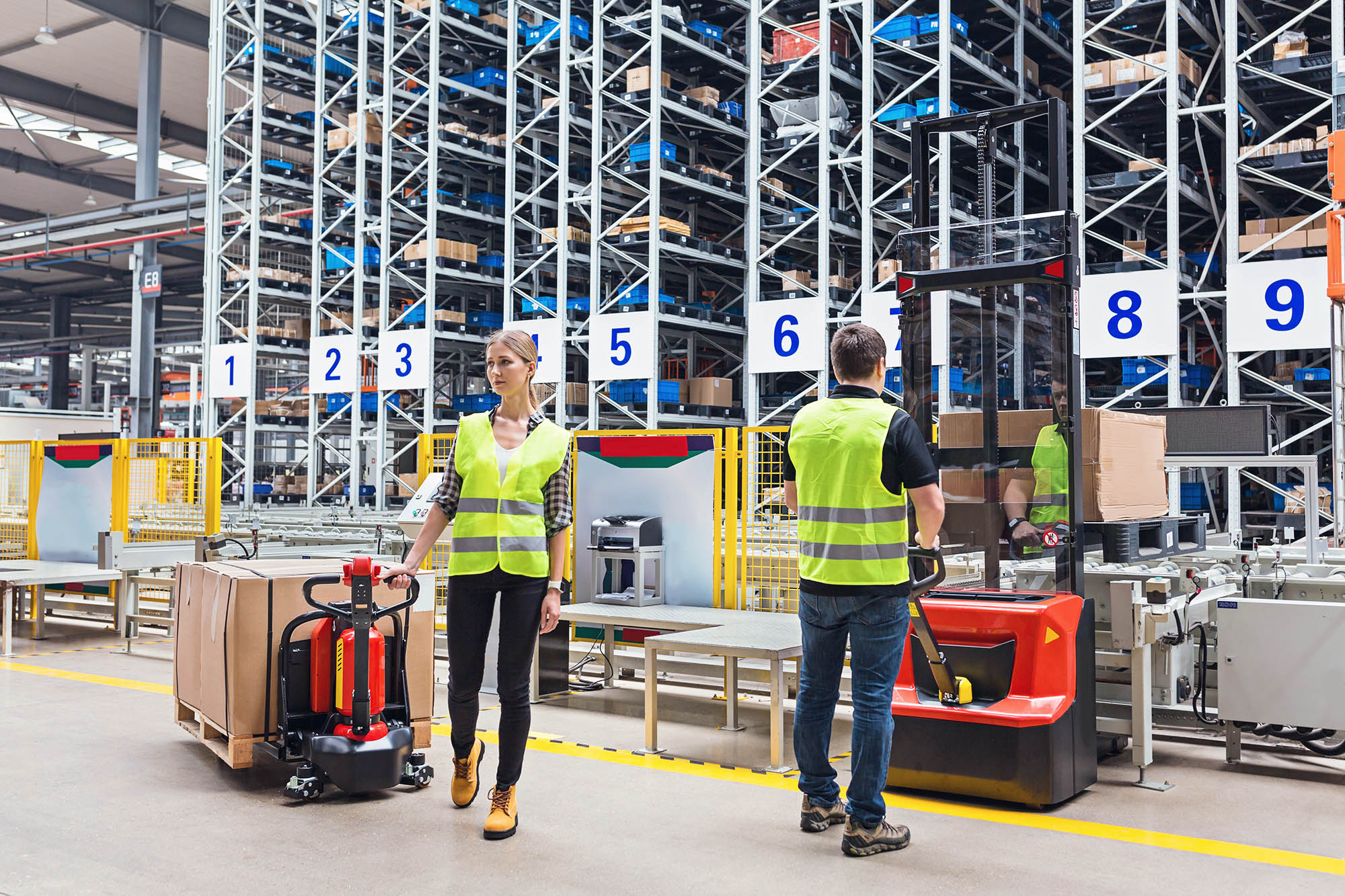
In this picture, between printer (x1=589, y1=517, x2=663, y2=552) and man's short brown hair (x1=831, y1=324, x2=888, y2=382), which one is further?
printer (x1=589, y1=517, x2=663, y2=552)

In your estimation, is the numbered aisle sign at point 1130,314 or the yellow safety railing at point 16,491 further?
the numbered aisle sign at point 1130,314

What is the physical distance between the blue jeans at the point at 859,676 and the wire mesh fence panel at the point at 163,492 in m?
7.23

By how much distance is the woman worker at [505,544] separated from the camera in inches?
156

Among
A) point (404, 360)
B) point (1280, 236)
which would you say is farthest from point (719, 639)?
point (404, 360)

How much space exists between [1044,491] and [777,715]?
154 cm

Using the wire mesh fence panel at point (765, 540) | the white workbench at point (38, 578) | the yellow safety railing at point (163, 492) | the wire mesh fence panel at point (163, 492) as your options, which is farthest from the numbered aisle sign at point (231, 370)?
the wire mesh fence panel at point (765, 540)

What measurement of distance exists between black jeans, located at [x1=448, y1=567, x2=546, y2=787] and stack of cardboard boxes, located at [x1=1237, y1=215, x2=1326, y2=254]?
9.57 meters

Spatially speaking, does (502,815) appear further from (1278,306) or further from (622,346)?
(622,346)

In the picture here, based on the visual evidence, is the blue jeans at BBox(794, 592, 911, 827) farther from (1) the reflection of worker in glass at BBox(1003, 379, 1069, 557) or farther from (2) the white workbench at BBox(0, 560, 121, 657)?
(2) the white workbench at BBox(0, 560, 121, 657)

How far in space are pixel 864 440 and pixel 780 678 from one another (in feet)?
5.30

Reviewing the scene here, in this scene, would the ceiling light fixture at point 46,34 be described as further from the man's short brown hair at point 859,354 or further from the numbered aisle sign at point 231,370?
the man's short brown hair at point 859,354

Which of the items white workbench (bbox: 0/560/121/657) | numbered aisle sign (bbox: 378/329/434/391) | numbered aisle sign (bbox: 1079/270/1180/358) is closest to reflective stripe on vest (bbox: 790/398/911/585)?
white workbench (bbox: 0/560/121/657)

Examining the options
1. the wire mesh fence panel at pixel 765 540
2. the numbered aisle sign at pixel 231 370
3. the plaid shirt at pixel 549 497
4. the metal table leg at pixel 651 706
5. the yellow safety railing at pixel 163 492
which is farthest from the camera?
the numbered aisle sign at pixel 231 370

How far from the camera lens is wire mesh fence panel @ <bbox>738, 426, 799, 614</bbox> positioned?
652cm
